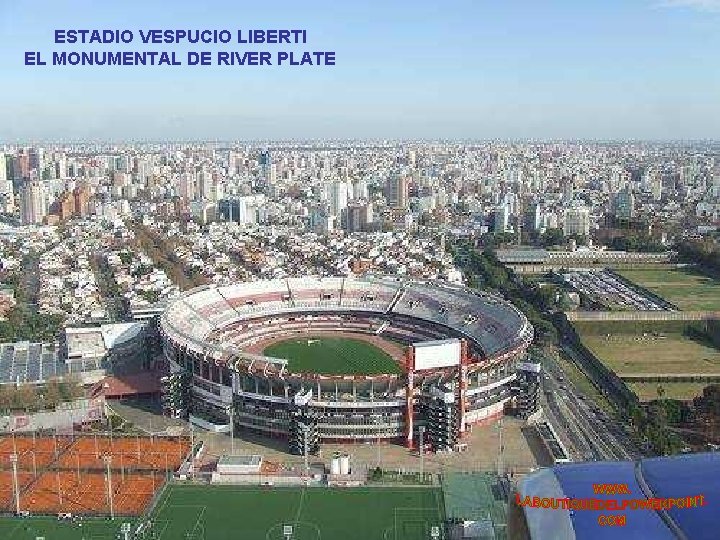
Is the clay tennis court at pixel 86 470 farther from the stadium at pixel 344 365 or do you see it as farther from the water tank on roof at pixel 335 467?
the water tank on roof at pixel 335 467

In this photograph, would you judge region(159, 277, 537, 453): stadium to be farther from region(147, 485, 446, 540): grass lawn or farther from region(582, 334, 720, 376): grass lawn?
region(582, 334, 720, 376): grass lawn

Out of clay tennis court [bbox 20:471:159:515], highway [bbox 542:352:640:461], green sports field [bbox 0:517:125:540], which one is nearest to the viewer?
green sports field [bbox 0:517:125:540]

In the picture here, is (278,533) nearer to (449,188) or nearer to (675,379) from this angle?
(675,379)

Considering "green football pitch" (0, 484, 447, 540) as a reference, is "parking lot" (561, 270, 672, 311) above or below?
above

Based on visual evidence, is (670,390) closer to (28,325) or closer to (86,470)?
(86,470)

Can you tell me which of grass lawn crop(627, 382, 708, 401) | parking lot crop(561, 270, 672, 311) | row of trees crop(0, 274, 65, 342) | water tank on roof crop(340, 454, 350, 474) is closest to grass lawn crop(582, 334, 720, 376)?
grass lawn crop(627, 382, 708, 401)

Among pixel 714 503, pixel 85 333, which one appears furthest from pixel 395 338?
pixel 714 503

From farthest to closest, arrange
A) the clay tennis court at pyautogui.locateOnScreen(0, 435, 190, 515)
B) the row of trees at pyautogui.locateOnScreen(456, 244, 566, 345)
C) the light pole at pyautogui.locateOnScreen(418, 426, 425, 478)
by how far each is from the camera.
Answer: the row of trees at pyautogui.locateOnScreen(456, 244, 566, 345) < the light pole at pyautogui.locateOnScreen(418, 426, 425, 478) < the clay tennis court at pyautogui.locateOnScreen(0, 435, 190, 515)

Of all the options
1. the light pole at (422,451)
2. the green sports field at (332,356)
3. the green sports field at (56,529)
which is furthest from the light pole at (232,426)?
the light pole at (422,451)
